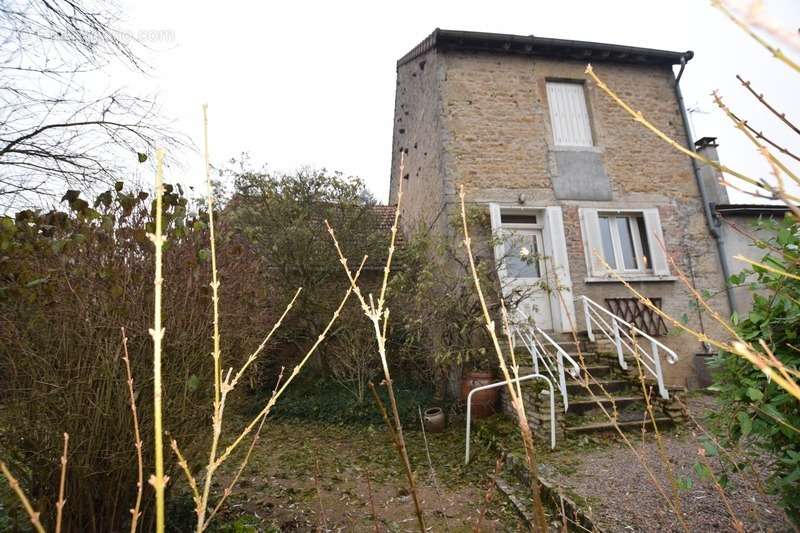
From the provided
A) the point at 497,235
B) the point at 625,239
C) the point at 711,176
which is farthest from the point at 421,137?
the point at 711,176

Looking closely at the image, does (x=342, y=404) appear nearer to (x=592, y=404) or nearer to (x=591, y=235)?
(x=592, y=404)

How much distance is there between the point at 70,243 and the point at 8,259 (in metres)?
0.32

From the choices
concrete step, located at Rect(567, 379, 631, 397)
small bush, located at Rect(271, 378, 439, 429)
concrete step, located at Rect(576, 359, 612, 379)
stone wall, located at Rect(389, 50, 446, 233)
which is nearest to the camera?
concrete step, located at Rect(567, 379, 631, 397)

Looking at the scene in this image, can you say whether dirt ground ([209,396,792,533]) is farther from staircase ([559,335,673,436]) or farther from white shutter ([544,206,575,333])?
white shutter ([544,206,575,333])

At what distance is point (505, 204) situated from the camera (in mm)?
8859

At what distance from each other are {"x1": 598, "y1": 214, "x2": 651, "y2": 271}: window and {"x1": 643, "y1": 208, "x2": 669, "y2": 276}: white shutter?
0.51 ft

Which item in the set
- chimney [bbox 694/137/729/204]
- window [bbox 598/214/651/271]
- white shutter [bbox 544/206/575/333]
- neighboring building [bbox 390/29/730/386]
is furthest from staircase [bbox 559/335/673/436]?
chimney [bbox 694/137/729/204]

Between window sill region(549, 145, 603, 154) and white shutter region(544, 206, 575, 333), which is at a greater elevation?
window sill region(549, 145, 603, 154)

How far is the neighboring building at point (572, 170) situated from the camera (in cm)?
868

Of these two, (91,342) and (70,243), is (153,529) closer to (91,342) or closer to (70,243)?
(91,342)

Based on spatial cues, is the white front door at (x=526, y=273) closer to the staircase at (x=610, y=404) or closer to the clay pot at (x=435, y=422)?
the staircase at (x=610, y=404)

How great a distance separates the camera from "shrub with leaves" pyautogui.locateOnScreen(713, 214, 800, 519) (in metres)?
2.12

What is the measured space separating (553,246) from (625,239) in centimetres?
193

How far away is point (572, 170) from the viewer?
9.30 meters
